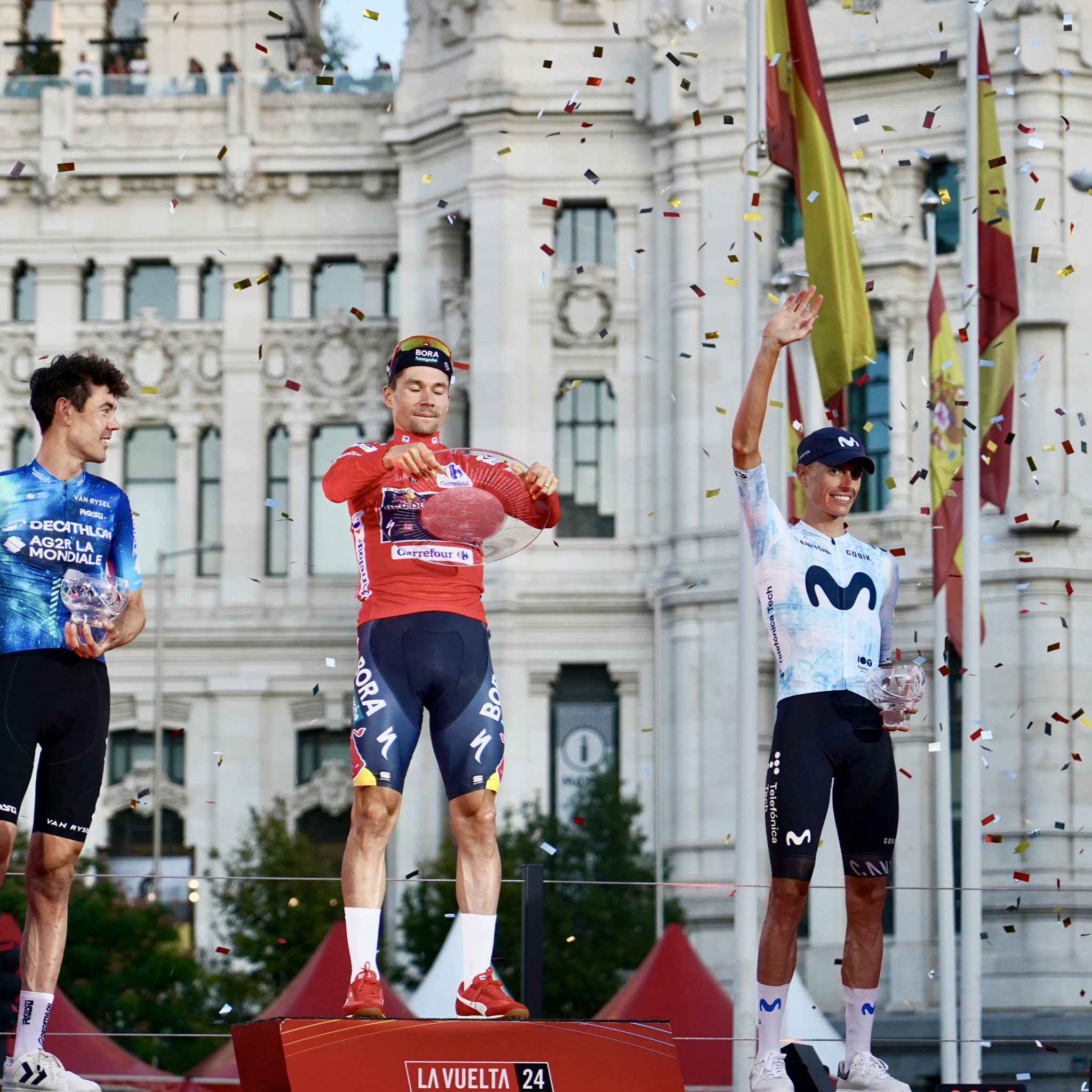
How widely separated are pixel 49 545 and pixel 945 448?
1789 cm

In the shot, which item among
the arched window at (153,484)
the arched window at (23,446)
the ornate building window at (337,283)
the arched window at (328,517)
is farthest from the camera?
the ornate building window at (337,283)

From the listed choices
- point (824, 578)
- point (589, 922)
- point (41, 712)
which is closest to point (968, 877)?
point (824, 578)

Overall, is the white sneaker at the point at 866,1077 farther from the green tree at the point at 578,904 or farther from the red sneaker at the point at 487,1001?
the green tree at the point at 578,904

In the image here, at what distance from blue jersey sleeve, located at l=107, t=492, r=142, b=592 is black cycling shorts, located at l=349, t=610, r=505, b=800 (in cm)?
97

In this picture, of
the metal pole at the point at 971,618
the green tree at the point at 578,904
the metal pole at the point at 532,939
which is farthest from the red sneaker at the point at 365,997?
the green tree at the point at 578,904

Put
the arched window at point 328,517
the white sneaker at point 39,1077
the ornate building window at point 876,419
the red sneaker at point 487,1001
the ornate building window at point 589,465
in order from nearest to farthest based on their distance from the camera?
the white sneaker at point 39,1077
the red sneaker at point 487,1001
the ornate building window at point 876,419
the ornate building window at point 589,465
the arched window at point 328,517

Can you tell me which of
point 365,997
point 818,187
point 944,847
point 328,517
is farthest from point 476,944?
point 328,517

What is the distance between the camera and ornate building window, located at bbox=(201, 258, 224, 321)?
4994 centimetres

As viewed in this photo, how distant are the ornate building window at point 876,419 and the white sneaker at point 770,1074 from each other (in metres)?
34.0

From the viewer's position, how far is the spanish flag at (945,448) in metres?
25.2

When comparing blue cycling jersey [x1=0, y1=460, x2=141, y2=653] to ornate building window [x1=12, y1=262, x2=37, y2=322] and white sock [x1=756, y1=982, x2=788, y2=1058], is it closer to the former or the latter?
white sock [x1=756, y1=982, x2=788, y2=1058]

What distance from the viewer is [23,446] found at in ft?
164

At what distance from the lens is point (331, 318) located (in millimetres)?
48781

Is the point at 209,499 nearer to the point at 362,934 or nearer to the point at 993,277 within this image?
the point at 993,277
